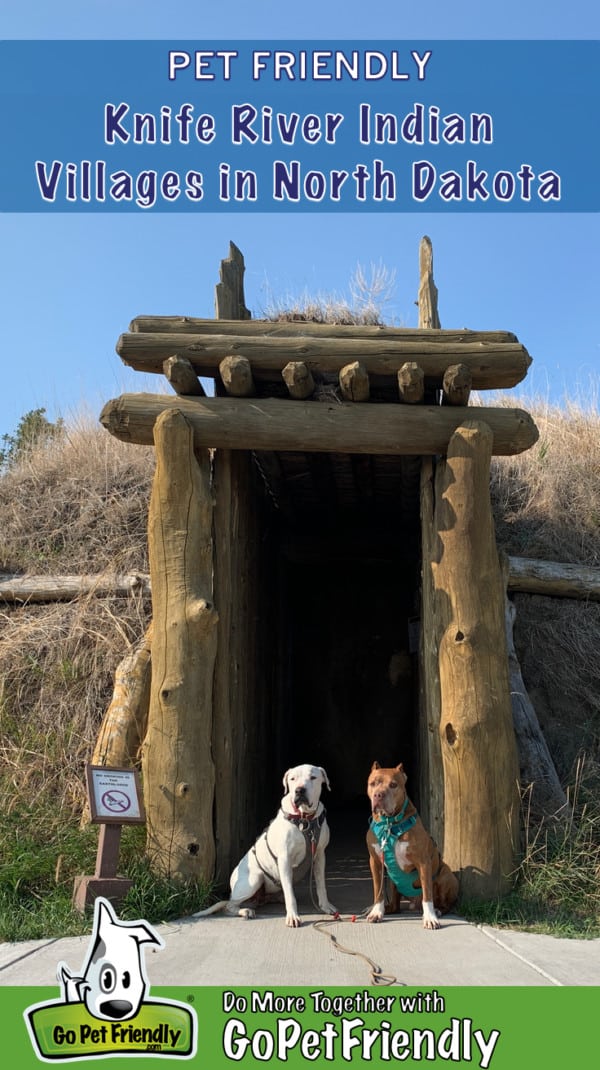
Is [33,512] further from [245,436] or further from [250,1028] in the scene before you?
[250,1028]

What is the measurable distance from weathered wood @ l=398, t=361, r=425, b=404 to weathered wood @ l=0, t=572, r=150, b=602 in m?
3.62

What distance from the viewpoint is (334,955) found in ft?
15.7

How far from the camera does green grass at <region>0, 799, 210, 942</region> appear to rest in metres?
5.44

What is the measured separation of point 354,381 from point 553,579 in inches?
159

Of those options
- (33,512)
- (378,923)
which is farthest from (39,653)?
(378,923)

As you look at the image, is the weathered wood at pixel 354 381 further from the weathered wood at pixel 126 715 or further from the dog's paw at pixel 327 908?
the dog's paw at pixel 327 908

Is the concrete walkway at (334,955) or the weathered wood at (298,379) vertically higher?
the weathered wood at (298,379)

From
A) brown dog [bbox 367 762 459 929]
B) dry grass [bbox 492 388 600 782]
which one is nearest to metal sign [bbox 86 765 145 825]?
brown dog [bbox 367 762 459 929]

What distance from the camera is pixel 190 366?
21.1 feet

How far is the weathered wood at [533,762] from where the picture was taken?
7.25 meters

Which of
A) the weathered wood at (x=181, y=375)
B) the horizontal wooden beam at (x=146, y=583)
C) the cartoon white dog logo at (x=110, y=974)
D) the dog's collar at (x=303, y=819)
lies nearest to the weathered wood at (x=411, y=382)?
the weathered wood at (x=181, y=375)

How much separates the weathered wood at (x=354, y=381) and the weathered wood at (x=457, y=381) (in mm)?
557

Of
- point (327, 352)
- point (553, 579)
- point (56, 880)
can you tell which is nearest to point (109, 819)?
point (56, 880)

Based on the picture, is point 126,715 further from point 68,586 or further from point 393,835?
point 393,835
